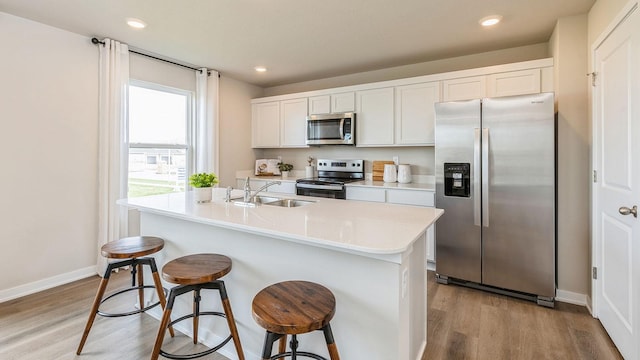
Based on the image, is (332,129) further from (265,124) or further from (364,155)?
(265,124)

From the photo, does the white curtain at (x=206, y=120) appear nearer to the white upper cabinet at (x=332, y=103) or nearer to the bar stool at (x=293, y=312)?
the white upper cabinet at (x=332, y=103)

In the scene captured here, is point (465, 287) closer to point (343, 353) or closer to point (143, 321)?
point (343, 353)

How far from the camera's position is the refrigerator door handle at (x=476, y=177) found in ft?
9.11

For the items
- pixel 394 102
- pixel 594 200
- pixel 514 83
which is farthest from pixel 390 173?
pixel 594 200

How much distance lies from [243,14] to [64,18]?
5.33 feet

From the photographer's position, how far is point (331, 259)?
1529 mm

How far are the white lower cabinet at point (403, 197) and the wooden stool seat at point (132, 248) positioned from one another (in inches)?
88.0

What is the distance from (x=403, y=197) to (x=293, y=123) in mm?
2050

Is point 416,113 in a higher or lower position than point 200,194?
higher

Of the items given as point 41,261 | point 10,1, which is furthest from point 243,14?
point 41,261

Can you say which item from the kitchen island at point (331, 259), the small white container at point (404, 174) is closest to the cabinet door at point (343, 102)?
the small white container at point (404, 174)

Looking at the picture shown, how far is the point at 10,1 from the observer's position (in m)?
2.37

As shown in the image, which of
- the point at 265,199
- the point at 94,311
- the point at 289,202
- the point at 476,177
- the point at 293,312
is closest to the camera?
the point at 293,312

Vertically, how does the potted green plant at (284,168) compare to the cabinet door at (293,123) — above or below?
below
